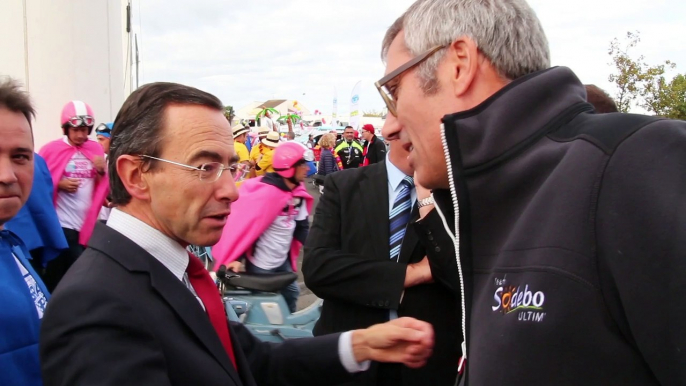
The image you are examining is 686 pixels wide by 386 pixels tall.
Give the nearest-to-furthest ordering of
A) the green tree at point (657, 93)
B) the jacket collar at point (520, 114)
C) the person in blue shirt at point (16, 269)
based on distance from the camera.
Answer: the jacket collar at point (520, 114)
the person in blue shirt at point (16, 269)
the green tree at point (657, 93)

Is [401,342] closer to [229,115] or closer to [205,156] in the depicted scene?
[205,156]

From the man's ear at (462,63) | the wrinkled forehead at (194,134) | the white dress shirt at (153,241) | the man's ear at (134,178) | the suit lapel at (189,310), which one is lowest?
the suit lapel at (189,310)

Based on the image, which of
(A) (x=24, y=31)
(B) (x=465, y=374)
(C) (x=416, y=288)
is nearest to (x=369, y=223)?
(C) (x=416, y=288)

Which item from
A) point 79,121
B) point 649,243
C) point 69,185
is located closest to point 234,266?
point 69,185

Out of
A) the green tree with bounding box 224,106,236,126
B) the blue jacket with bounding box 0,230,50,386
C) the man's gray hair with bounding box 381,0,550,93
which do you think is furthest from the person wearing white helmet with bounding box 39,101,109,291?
the man's gray hair with bounding box 381,0,550,93

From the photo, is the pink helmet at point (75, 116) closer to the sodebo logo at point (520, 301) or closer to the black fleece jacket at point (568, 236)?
the black fleece jacket at point (568, 236)

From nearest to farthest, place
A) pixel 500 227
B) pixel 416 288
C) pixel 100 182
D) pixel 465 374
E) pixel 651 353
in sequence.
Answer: pixel 651 353, pixel 500 227, pixel 465 374, pixel 416 288, pixel 100 182

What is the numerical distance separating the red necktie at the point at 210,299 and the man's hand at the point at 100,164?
408 cm

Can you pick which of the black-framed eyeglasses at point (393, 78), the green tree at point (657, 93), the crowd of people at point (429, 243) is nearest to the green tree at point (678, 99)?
the green tree at point (657, 93)

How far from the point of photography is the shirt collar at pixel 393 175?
91.7 inches

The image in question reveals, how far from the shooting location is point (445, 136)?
1.12m

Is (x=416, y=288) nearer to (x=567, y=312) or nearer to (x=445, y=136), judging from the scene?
(x=445, y=136)

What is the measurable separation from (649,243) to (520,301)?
23 centimetres

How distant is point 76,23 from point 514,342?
8583 mm
